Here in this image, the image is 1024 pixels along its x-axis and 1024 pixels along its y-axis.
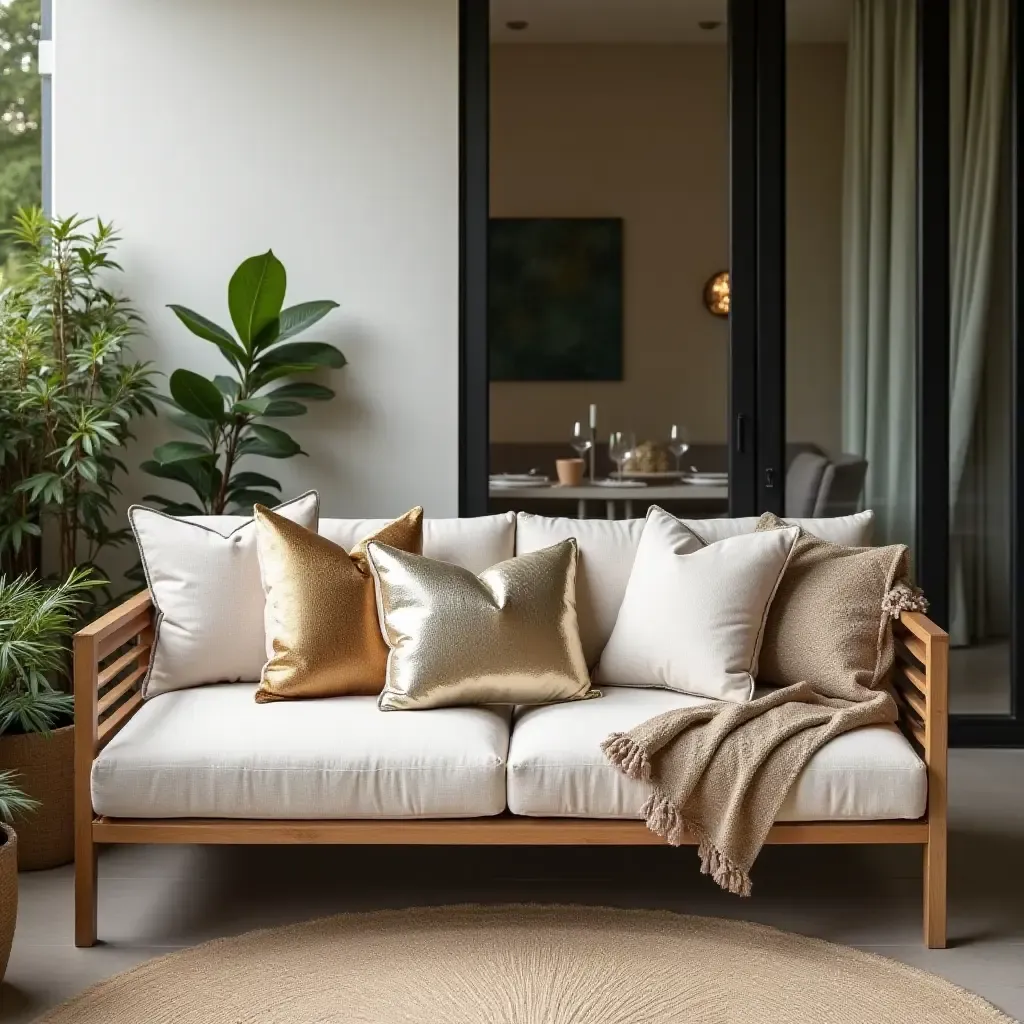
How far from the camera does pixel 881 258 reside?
452 centimetres

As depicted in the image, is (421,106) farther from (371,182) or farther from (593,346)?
(593,346)

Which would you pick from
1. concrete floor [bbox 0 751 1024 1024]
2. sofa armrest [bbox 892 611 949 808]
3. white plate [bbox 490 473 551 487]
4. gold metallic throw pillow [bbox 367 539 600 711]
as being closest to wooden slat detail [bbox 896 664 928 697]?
sofa armrest [bbox 892 611 949 808]

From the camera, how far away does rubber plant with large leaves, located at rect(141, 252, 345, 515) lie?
13.7 feet

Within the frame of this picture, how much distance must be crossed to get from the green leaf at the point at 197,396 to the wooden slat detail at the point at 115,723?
114 centimetres

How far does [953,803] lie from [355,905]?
1.87m

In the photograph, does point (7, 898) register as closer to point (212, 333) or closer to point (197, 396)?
point (197, 396)

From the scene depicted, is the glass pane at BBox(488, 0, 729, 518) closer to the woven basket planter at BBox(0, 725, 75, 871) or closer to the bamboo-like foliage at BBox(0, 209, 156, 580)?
the bamboo-like foliage at BBox(0, 209, 156, 580)

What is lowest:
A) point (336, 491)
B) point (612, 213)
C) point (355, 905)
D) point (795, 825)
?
point (355, 905)

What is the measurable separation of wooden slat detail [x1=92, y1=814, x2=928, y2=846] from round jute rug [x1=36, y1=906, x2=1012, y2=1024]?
0.23 metres

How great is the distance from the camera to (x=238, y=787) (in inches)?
112

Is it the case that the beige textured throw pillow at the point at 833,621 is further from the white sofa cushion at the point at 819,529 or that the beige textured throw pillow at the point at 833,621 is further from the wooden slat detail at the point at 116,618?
the wooden slat detail at the point at 116,618

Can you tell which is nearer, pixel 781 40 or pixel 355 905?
pixel 355 905

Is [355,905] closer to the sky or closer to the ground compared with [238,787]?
closer to the ground

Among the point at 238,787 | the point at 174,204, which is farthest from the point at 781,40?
the point at 238,787
